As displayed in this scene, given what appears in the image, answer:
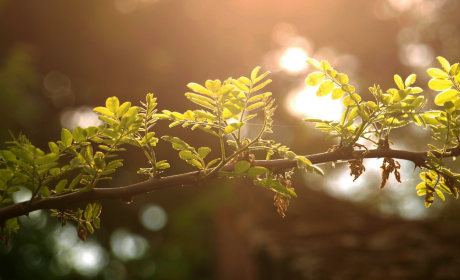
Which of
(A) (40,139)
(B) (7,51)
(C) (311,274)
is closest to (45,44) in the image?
(B) (7,51)

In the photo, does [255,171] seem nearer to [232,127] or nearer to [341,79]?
[232,127]

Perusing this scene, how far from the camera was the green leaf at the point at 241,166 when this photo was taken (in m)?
1.08

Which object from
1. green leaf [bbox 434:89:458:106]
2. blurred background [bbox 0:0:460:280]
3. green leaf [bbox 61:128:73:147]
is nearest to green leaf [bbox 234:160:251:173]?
green leaf [bbox 61:128:73:147]

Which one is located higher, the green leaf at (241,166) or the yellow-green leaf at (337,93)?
the yellow-green leaf at (337,93)

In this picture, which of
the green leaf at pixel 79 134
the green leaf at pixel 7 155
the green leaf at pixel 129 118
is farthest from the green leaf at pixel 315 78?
A: the green leaf at pixel 7 155

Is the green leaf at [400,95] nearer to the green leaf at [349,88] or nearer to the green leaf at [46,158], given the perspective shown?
the green leaf at [349,88]

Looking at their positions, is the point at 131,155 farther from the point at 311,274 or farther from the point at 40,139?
the point at 311,274

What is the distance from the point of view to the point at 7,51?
10922 mm

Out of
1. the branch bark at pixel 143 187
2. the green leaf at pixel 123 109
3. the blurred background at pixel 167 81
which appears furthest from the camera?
the blurred background at pixel 167 81

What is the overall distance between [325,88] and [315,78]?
0.05 metres

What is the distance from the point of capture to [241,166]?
3.57ft

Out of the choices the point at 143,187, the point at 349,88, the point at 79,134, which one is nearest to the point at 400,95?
the point at 349,88

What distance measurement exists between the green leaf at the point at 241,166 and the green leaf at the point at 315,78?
0.36 meters

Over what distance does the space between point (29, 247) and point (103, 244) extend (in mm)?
1940
